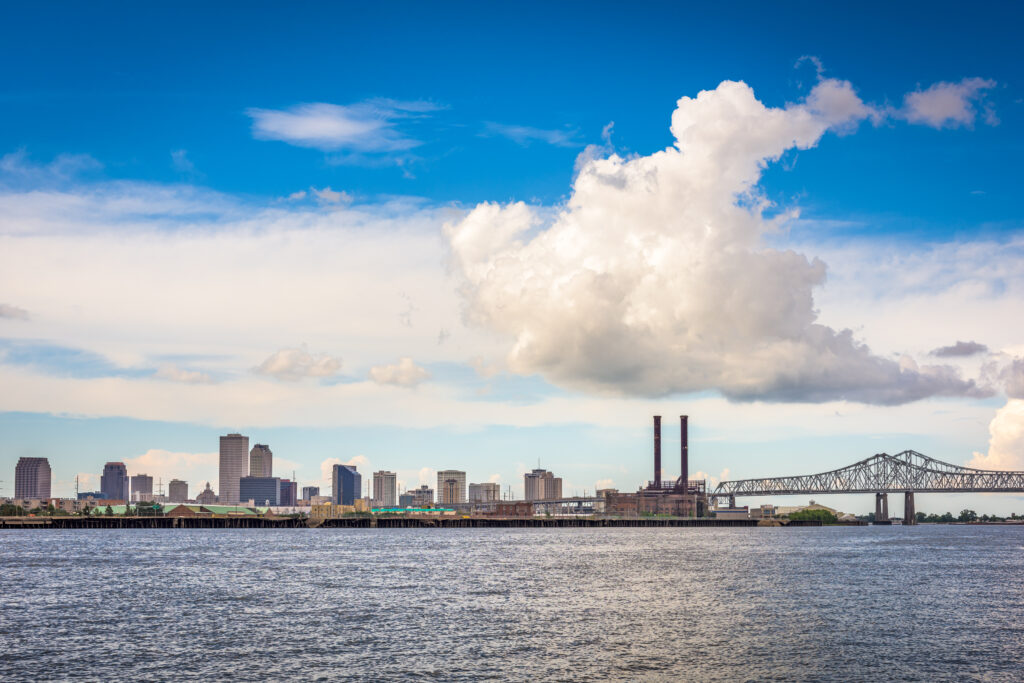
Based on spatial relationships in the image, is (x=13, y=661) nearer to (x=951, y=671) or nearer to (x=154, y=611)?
(x=154, y=611)

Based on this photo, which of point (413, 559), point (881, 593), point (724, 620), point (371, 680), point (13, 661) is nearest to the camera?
point (371, 680)

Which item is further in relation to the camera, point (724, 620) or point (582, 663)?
point (724, 620)

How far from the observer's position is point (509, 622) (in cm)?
5256

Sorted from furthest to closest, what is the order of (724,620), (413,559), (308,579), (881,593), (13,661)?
(413,559)
(308,579)
(881,593)
(724,620)
(13,661)

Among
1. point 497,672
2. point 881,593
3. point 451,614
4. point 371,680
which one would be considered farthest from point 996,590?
point 371,680

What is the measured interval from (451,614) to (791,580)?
35.6 metres

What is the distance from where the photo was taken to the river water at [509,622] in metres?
39.7

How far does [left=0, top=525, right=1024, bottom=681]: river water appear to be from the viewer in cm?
3966

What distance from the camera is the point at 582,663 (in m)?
40.8

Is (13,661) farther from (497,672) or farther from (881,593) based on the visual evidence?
(881,593)

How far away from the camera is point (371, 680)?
37.1 m

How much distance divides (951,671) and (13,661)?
39.2 meters

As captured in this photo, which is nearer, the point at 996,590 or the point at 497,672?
the point at 497,672

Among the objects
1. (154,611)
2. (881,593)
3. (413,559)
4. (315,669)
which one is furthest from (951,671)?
(413,559)
